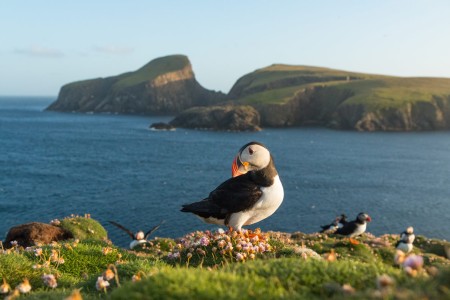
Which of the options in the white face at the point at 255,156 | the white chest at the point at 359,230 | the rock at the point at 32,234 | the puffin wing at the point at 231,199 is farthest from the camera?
the white chest at the point at 359,230

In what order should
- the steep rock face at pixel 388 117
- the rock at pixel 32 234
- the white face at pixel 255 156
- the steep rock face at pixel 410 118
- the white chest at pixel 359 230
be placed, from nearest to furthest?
1. the white face at pixel 255 156
2. the rock at pixel 32 234
3. the white chest at pixel 359 230
4. the steep rock face at pixel 410 118
5. the steep rock face at pixel 388 117

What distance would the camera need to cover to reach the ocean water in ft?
191

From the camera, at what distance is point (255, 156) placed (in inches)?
419

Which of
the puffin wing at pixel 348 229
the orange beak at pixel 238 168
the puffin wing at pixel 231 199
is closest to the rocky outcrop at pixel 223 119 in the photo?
the puffin wing at pixel 348 229

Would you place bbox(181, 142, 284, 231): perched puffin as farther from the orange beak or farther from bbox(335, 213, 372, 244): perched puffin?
bbox(335, 213, 372, 244): perched puffin

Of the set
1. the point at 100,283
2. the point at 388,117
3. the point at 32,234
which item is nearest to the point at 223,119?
the point at 388,117

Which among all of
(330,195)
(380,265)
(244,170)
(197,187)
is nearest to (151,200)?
(197,187)

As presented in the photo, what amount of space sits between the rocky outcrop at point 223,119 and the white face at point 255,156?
161180mm

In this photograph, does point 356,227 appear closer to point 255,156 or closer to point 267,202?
point 267,202

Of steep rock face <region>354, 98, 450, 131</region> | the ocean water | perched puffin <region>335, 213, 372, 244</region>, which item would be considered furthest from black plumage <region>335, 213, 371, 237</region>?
steep rock face <region>354, 98, 450, 131</region>

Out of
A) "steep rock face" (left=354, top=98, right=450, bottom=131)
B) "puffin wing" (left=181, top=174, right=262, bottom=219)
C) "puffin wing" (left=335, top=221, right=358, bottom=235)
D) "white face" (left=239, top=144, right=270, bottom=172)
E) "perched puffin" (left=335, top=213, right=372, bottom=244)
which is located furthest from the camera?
"steep rock face" (left=354, top=98, right=450, bottom=131)

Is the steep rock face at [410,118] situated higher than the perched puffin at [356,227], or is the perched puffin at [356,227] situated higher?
the steep rock face at [410,118]

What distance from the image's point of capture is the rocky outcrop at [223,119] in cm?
17350

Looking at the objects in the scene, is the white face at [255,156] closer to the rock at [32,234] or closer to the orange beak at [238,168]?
the orange beak at [238,168]
